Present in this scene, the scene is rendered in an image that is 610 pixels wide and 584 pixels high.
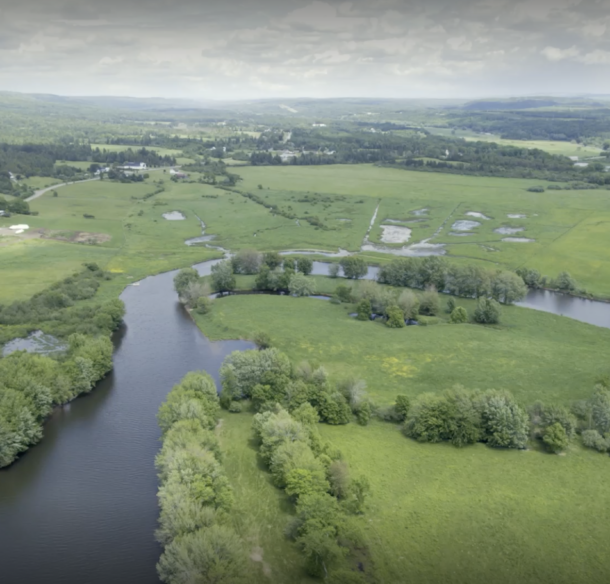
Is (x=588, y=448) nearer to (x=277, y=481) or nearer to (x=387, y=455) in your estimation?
(x=387, y=455)

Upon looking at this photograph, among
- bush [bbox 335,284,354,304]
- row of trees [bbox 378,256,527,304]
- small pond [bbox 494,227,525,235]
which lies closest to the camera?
row of trees [bbox 378,256,527,304]

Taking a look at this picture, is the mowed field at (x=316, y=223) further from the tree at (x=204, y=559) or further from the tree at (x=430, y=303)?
the tree at (x=204, y=559)

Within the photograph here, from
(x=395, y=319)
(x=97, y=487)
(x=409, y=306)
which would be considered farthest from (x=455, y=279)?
(x=97, y=487)

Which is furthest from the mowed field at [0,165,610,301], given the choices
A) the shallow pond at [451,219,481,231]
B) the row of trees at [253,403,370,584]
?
the row of trees at [253,403,370,584]

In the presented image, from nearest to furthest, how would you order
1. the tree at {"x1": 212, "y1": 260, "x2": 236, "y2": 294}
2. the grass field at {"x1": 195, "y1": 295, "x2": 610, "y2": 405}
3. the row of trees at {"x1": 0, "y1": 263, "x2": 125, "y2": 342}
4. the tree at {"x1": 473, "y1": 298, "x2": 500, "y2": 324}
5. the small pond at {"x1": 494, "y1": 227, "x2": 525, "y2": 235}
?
the grass field at {"x1": 195, "y1": 295, "x2": 610, "y2": 405} < the row of trees at {"x1": 0, "y1": 263, "x2": 125, "y2": 342} < the tree at {"x1": 473, "y1": 298, "x2": 500, "y2": 324} < the tree at {"x1": 212, "y1": 260, "x2": 236, "y2": 294} < the small pond at {"x1": 494, "y1": 227, "x2": 525, "y2": 235}

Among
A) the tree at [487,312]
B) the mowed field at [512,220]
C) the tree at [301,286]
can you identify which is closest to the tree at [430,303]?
the tree at [487,312]

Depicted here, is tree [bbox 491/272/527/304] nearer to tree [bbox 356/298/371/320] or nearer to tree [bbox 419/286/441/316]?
tree [bbox 419/286/441/316]

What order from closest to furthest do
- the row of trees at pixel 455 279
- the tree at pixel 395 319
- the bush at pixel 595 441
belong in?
the bush at pixel 595 441
the tree at pixel 395 319
the row of trees at pixel 455 279
